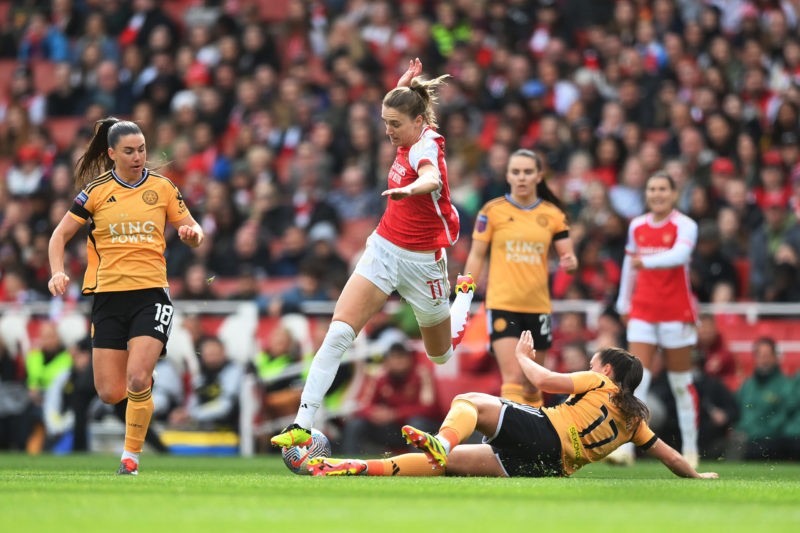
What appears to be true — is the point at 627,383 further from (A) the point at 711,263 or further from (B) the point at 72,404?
(B) the point at 72,404

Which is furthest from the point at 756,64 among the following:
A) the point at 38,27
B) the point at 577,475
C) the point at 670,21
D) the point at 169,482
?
the point at 38,27

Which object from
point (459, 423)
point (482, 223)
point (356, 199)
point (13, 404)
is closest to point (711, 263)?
point (482, 223)

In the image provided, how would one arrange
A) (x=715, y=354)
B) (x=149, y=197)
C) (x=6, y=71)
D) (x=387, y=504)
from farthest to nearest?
(x=6, y=71)
(x=715, y=354)
(x=149, y=197)
(x=387, y=504)

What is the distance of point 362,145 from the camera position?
19.1m

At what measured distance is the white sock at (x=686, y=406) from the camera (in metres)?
12.5

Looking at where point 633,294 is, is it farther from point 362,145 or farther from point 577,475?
point 362,145

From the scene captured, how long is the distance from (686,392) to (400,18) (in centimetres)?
1090

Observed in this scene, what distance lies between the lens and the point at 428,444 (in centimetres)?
850

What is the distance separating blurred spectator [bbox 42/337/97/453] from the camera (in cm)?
1661

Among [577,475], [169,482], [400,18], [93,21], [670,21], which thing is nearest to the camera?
[169,482]

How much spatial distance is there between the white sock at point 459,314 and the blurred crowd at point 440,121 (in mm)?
4473

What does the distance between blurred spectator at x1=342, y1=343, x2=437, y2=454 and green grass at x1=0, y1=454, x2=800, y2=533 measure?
16.4 ft

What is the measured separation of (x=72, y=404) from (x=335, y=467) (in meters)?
8.31

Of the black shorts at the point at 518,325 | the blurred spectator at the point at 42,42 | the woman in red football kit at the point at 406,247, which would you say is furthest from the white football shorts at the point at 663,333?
the blurred spectator at the point at 42,42
